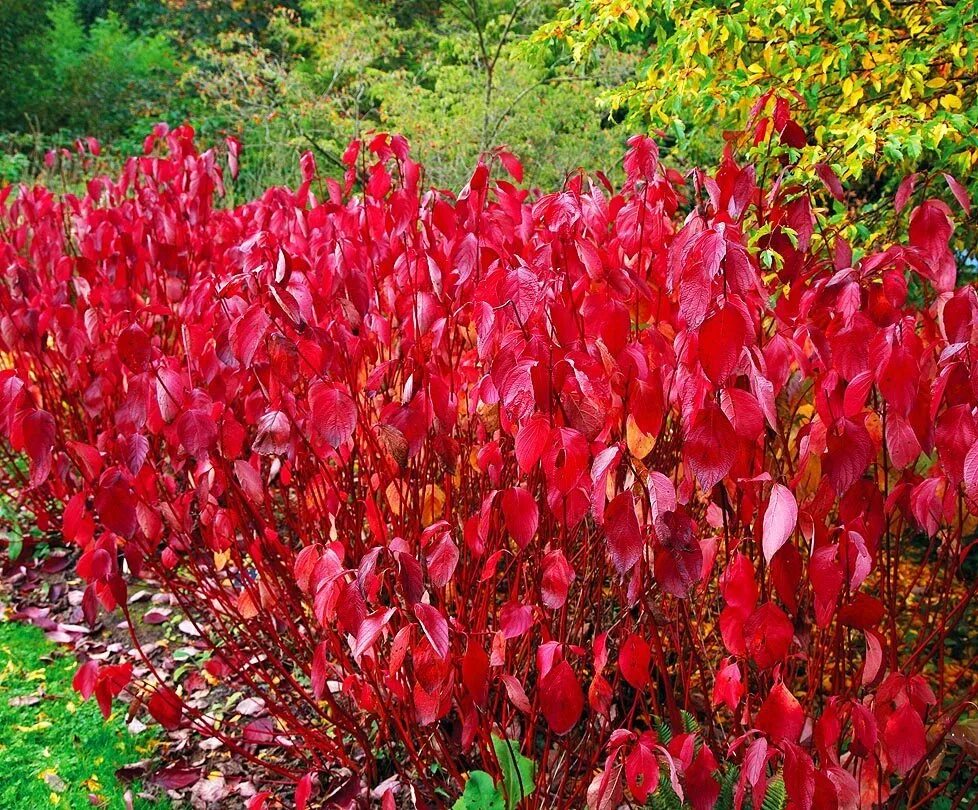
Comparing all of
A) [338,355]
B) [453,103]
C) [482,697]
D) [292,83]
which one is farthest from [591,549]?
[292,83]

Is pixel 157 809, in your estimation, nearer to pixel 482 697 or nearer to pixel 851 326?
pixel 482 697

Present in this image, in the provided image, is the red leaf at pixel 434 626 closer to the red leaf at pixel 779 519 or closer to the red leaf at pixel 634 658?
the red leaf at pixel 634 658

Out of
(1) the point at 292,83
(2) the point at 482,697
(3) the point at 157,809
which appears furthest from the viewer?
(1) the point at 292,83

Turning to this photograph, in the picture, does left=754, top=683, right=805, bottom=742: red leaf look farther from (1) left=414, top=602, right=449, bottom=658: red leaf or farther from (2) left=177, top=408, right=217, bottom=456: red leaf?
(2) left=177, top=408, right=217, bottom=456: red leaf

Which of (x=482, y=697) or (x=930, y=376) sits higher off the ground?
(x=930, y=376)

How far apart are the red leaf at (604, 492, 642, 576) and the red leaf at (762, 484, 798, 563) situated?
7.5 inches

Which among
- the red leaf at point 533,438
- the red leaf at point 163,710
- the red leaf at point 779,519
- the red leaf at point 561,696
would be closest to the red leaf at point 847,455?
the red leaf at point 779,519

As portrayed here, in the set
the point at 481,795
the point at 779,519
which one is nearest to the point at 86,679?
the point at 481,795

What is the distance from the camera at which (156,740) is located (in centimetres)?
257

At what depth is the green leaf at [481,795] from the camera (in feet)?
6.24

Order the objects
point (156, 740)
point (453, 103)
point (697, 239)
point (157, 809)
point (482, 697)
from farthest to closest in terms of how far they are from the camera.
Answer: point (453, 103)
point (156, 740)
point (157, 809)
point (482, 697)
point (697, 239)

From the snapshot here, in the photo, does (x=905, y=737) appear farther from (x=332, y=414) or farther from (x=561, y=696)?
(x=332, y=414)

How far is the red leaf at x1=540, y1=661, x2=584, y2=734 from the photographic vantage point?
1529 millimetres

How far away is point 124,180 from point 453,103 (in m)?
6.36
